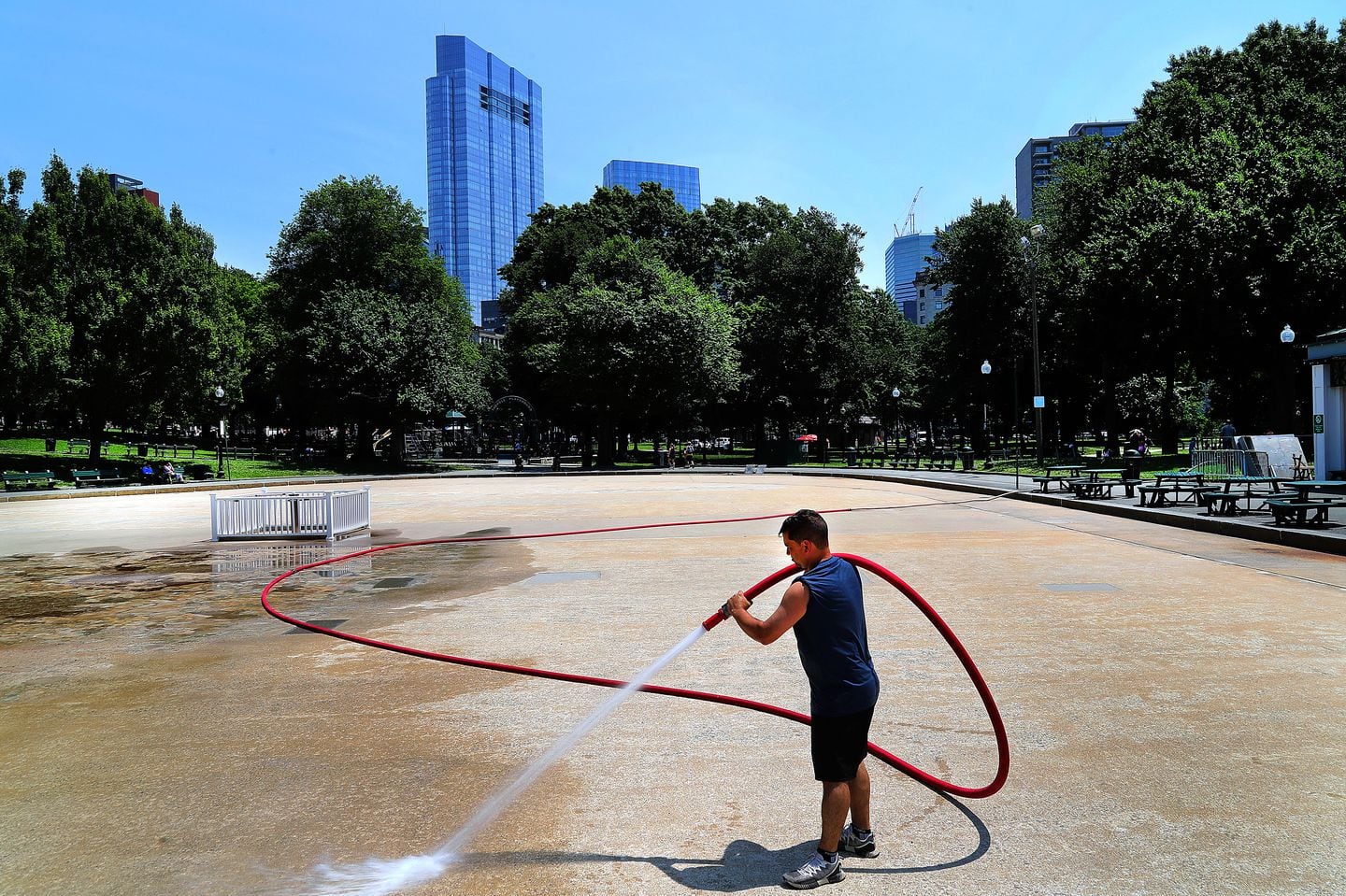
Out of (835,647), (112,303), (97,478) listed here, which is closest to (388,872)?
(835,647)

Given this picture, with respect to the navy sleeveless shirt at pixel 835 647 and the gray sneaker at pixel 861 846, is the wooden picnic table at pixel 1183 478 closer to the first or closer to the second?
the gray sneaker at pixel 861 846

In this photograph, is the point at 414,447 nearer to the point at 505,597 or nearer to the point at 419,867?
the point at 505,597

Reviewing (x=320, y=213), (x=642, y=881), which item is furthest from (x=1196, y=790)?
(x=320, y=213)

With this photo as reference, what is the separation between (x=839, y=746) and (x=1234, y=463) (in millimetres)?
22397

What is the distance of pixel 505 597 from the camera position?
1049 centimetres

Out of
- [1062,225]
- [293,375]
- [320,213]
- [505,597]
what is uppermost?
[320,213]

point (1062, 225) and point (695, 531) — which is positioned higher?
point (1062, 225)

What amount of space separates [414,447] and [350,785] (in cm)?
8201

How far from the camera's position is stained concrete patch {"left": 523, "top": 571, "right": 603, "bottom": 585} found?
11.7 m

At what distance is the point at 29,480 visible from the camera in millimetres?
39344

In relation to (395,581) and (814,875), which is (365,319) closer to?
(395,581)

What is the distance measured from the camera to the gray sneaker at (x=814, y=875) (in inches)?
137

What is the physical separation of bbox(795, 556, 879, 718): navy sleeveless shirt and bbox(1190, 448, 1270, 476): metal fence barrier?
2159cm

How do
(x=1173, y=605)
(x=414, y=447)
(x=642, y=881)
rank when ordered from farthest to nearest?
(x=414, y=447), (x=1173, y=605), (x=642, y=881)
